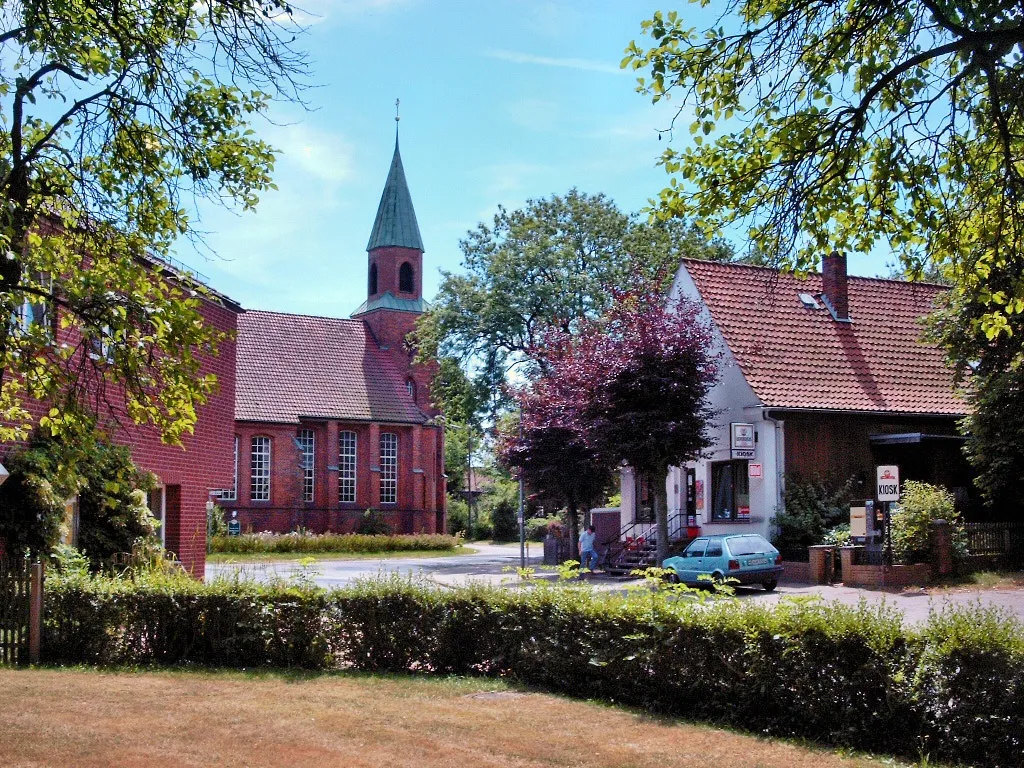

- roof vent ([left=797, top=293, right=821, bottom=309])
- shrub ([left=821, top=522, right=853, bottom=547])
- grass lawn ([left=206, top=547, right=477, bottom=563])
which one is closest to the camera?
shrub ([left=821, top=522, right=853, bottom=547])

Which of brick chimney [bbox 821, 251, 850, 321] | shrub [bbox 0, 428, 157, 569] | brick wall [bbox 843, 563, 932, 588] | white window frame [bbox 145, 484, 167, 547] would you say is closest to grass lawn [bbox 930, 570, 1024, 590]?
brick wall [bbox 843, 563, 932, 588]

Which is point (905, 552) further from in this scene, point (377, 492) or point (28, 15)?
point (377, 492)

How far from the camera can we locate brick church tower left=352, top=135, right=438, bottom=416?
64.8 metres

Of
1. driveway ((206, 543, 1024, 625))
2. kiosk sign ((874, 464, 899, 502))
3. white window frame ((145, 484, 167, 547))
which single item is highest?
kiosk sign ((874, 464, 899, 502))

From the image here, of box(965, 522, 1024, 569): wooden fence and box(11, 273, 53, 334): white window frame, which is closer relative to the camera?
box(11, 273, 53, 334): white window frame

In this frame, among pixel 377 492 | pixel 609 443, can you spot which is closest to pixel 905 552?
pixel 609 443

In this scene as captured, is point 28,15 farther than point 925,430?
No

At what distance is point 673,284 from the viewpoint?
33000mm

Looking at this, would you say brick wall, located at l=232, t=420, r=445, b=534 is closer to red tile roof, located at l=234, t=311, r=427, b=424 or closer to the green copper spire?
red tile roof, located at l=234, t=311, r=427, b=424

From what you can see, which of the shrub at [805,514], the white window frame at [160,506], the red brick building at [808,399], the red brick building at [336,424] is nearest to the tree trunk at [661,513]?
the red brick building at [808,399]

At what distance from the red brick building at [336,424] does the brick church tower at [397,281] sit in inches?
3.6

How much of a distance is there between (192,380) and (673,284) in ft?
78.6

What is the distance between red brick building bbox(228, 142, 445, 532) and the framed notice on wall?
32120 millimetres

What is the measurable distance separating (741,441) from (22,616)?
18.9 m
